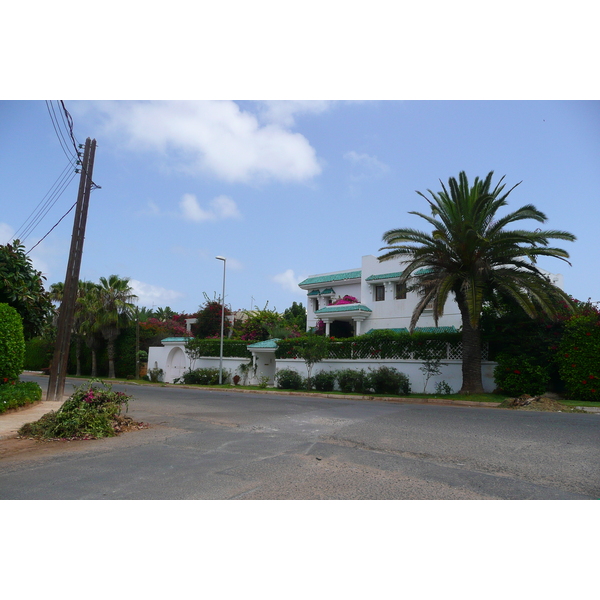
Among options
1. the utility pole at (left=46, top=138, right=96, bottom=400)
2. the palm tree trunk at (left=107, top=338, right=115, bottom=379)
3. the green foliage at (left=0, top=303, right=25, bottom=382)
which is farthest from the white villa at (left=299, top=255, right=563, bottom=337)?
the green foliage at (left=0, top=303, right=25, bottom=382)

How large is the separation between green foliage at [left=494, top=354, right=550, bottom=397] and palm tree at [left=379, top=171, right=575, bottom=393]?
1146 mm

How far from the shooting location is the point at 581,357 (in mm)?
16969

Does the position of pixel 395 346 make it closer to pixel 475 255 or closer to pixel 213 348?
pixel 475 255

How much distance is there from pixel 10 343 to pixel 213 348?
21548 millimetres

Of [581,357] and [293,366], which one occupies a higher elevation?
[581,357]

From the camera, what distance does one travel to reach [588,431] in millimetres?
9203

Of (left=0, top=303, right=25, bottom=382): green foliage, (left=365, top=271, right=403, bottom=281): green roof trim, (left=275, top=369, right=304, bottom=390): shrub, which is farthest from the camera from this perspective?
(left=365, top=271, right=403, bottom=281): green roof trim

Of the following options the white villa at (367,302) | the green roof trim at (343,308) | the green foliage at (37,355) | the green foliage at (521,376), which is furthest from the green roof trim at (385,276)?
the green foliage at (37,355)

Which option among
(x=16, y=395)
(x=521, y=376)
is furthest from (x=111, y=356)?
(x=521, y=376)

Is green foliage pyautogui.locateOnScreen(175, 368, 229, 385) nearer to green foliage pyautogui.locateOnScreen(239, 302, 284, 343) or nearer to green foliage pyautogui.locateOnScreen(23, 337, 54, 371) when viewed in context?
green foliage pyautogui.locateOnScreen(239, 302, 284, 343)

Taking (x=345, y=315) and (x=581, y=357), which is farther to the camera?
(x=345, y=315)

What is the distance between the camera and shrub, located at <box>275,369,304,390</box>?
26891 mm

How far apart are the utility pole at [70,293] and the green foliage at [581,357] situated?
57.5ft

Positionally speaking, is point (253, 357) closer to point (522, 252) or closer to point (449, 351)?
point (449, 351)
